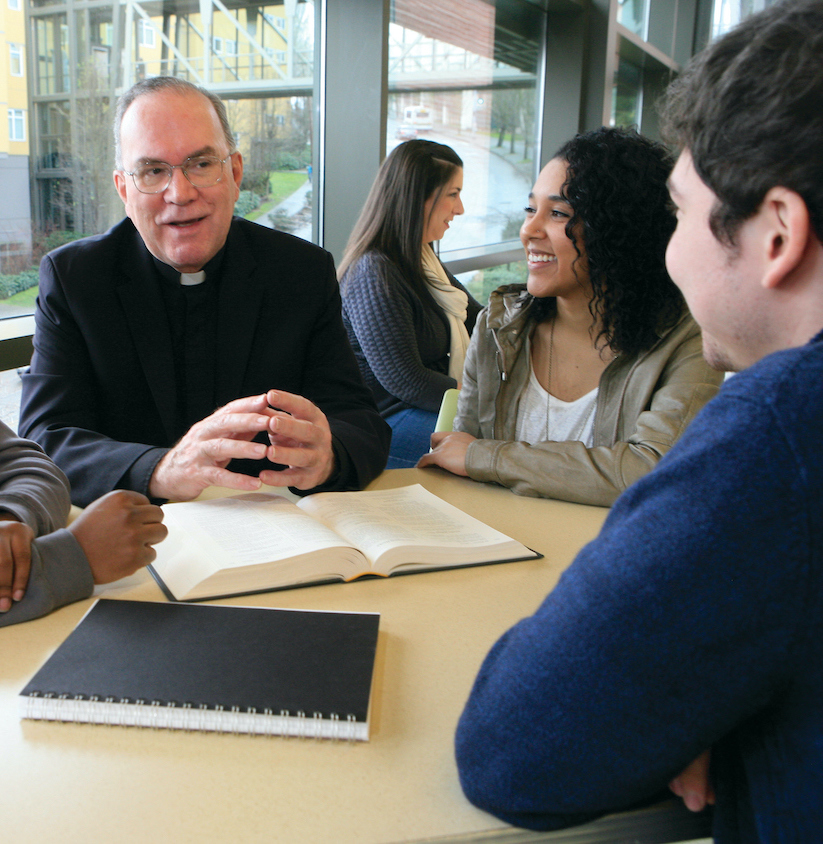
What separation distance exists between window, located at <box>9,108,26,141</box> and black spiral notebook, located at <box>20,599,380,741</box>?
1643 millimetres

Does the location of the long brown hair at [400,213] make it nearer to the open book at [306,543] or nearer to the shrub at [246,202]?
the shrub at [246,202]

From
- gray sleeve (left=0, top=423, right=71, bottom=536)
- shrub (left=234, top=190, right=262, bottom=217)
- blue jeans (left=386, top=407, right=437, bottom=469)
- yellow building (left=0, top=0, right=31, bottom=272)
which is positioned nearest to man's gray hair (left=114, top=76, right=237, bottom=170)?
yellow building (left=0, top=0, right=31, bottom=272)

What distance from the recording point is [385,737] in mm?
776

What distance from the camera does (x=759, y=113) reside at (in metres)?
0.66

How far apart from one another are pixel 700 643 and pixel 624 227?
139cm

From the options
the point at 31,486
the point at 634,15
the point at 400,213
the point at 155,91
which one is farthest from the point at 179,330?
the point at 634,15

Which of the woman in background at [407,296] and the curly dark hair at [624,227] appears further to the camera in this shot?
the woman in background at [407,296]

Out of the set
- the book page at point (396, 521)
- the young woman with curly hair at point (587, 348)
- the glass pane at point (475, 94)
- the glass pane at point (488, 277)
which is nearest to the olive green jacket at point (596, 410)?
the young woman with curly hair at point (587, 348)

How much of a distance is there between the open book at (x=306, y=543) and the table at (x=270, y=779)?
18cm

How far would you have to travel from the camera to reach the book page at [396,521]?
1.19 meters

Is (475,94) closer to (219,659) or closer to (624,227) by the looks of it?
(624,227)

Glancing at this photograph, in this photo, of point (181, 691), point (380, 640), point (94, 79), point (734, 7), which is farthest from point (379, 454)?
point (734, 7)

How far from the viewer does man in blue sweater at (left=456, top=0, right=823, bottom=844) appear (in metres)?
0.57

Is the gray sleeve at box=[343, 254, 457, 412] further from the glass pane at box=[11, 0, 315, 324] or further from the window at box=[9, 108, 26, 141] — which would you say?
the window at box=[9, 108, 26, 141]
